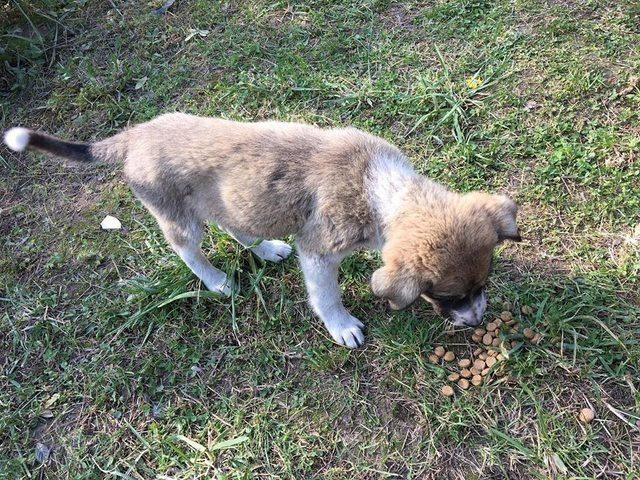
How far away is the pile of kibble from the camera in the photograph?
4.19 meters

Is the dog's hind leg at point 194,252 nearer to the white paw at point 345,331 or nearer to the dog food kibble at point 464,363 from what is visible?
the white paw at point 345,331

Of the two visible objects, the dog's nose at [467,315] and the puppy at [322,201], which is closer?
the puppy at [322,201]

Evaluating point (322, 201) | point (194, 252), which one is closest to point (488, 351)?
point (322, 201)

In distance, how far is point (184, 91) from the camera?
21.8 ft

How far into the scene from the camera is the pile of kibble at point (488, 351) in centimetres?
419

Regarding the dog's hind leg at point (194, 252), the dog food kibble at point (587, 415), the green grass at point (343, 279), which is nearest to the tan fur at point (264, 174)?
the dog's hind leg at point (194, 252)

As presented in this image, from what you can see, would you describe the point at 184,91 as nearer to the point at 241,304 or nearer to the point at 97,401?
the point at 241,304

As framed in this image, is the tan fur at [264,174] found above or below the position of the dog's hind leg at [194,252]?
above

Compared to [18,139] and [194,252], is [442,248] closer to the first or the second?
[194,252]

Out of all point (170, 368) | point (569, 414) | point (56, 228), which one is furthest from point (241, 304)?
point (569, 414)

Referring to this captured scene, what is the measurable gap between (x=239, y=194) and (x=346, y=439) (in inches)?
80.2

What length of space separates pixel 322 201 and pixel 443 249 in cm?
100

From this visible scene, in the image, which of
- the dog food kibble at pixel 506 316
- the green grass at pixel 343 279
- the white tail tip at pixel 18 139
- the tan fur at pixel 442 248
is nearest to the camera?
the tan fur at pixel 442 248

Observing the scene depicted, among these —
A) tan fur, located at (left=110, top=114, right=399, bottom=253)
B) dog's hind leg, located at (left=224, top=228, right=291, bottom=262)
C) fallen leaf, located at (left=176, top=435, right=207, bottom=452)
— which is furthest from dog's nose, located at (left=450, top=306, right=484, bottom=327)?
fallen leaf, located at (left=176, top=435, right=207, bottom=452)
